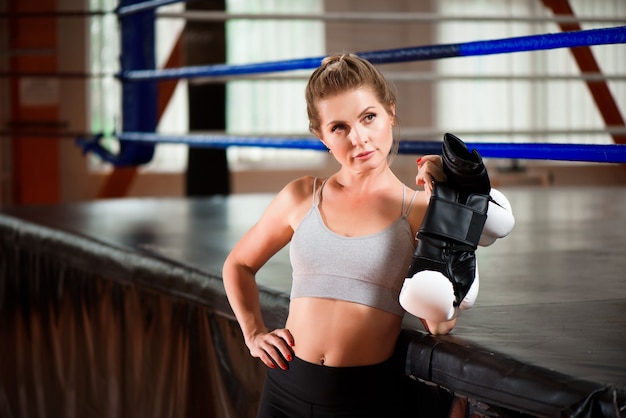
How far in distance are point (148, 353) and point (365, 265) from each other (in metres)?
0.73

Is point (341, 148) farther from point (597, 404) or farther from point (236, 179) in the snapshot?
point (236, 179)

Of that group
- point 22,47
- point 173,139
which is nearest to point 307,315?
point 173,139

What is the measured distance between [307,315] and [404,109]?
5.47 m

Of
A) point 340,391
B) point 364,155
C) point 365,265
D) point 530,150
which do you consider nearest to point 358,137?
point 364,155

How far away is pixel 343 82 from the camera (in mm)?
949

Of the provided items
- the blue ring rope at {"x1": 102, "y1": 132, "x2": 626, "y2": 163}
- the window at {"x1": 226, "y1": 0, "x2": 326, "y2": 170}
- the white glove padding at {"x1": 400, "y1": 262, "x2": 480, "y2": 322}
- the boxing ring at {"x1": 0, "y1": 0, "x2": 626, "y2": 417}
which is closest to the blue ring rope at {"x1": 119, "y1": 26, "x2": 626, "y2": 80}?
the boxing ring at {"x1": 0, "y1": 0, "x2": 626, "y2": 417}

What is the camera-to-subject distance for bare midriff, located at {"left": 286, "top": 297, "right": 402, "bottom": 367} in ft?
3.14

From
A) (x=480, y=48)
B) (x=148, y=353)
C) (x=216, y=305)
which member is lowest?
(x=148, y=353)

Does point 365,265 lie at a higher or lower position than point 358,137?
lower

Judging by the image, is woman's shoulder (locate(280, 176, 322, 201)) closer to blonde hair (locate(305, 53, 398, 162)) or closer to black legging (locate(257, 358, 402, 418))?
blonde hair (locate(305, 53, 398, 162))

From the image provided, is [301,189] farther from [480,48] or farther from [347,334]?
[480,48]

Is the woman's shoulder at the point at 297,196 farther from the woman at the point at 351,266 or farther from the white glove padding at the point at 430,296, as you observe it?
the white glove padding at the point at 430,296

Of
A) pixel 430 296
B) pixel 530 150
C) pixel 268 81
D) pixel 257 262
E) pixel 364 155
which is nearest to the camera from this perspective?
pixel 430 296

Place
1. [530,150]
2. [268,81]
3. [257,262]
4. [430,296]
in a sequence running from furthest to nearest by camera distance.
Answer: [268,81] → [530,150] → [257,262] → [430,296]
